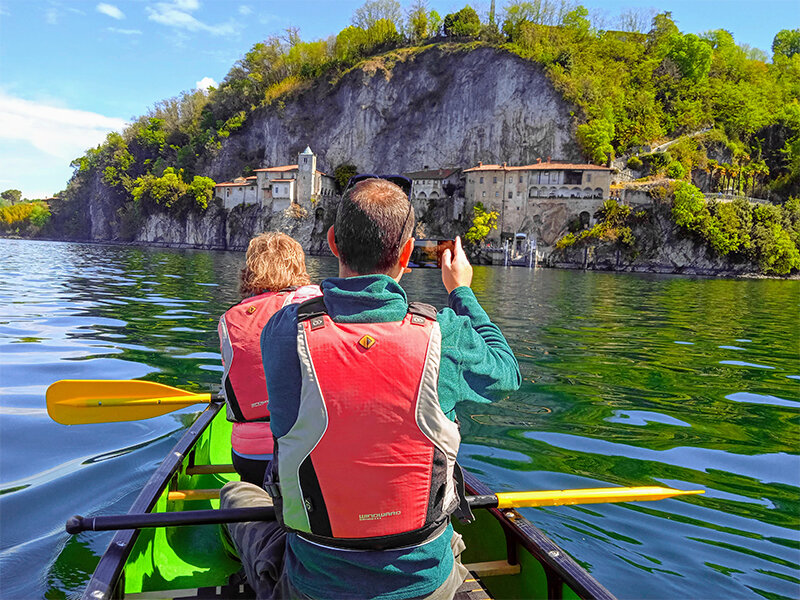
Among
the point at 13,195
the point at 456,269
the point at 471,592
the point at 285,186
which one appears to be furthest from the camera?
the point at 13,195

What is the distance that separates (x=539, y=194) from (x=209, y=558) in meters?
57.0

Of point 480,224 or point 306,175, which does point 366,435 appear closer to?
point 480,224

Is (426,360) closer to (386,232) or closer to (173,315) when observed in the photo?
(386,232)

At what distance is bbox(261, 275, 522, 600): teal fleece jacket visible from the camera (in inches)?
72.2

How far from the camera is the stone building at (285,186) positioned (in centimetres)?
6519

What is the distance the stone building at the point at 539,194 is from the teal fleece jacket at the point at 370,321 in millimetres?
56913

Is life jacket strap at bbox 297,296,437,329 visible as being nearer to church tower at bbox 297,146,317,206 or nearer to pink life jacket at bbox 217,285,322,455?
pink life jacket at bbox 217,285,322,455

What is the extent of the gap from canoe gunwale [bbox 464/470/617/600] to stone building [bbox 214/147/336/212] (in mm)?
64462

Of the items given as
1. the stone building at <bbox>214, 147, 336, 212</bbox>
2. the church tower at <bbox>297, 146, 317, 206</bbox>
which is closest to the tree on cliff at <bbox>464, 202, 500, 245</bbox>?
the stone building at <bbox>214, 147, 336, 212</bbox>

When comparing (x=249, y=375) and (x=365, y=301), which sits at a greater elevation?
(x=365, y=301)

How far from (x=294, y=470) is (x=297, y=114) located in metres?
77.7

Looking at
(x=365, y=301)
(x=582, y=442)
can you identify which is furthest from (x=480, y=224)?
(x=365, y=301)

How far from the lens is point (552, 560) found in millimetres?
2658

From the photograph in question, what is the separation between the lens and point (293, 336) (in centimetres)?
181
